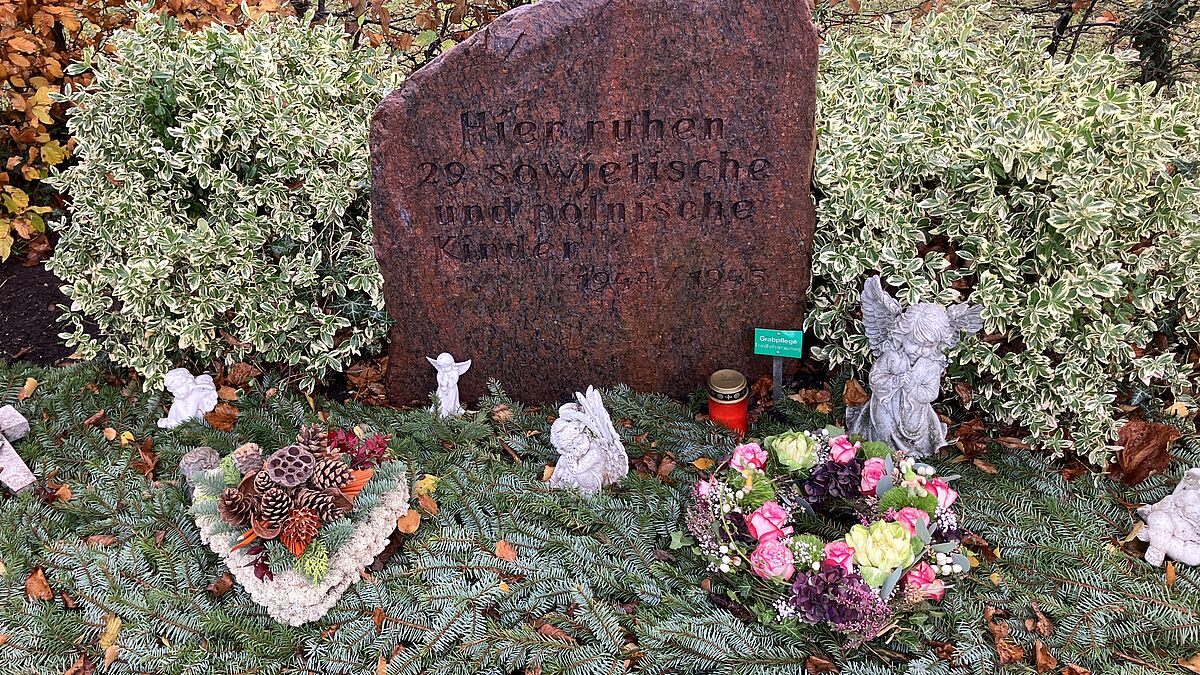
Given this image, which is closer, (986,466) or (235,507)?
(235,507)

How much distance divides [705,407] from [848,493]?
3.06 feet

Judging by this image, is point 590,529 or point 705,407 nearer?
point 590,529

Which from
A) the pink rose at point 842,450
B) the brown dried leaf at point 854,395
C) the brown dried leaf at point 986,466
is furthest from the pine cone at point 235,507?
the brown dried leaf at point 986,466

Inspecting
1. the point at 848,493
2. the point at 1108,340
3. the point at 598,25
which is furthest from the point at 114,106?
the point at 1108,340

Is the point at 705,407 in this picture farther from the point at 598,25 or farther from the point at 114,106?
the point at 114,106

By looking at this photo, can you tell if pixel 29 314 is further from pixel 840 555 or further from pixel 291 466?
pixel 840 555

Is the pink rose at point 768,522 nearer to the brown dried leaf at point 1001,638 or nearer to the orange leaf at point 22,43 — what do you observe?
the brown dried leaf at point 1001,638

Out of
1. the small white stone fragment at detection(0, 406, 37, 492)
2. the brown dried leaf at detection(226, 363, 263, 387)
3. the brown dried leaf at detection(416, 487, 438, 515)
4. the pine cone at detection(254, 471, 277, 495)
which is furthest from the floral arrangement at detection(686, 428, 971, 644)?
the small white stone fragment at detection(0, 406, 37, 492)

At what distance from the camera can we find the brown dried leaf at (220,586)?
2.67 meters

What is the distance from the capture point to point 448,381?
3.29 m

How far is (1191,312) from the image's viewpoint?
294 cm

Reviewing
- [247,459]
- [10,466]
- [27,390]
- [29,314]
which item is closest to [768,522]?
[247,459]

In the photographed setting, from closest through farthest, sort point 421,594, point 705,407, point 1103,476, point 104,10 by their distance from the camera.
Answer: point 421,594 < point 1103,476 < point 705,407 < point 104,10

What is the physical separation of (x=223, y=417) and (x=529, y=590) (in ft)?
4.86
